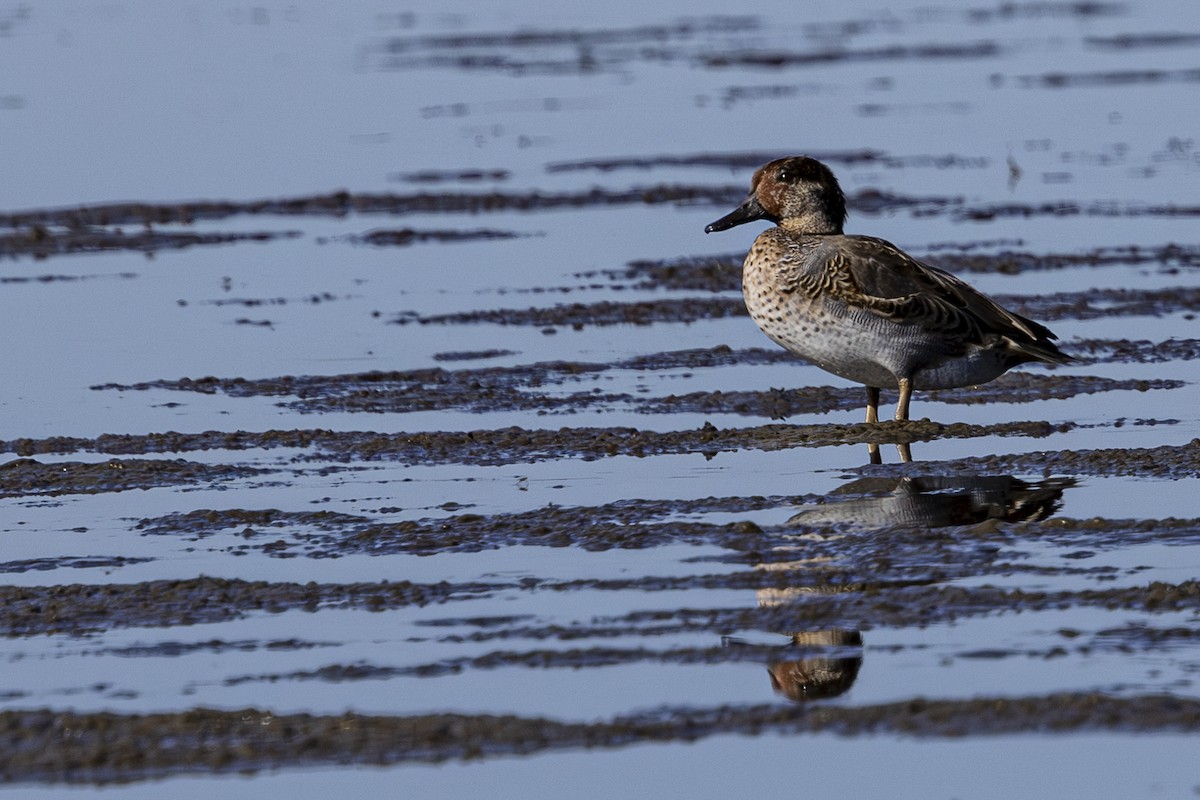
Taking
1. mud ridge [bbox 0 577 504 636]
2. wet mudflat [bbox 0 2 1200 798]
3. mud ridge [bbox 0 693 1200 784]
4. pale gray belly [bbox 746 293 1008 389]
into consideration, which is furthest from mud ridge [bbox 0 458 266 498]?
mud ridge [bbox 0 693 1200 784]

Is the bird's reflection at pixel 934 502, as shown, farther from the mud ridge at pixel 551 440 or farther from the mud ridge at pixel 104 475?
the mud ridge at pixel 104 475

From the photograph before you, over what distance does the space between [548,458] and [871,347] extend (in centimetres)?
153

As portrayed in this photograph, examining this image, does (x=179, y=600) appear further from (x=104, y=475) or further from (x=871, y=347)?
(x=871, y=347)

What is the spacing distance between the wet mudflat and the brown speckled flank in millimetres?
286

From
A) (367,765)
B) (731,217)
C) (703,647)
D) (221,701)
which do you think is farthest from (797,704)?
(731,217)

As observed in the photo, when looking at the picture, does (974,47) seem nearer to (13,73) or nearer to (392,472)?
(13,73)

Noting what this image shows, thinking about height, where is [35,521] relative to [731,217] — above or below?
below

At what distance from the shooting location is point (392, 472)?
9.34 metres

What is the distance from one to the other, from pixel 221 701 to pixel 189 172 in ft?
48.9

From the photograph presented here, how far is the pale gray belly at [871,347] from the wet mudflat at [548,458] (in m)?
0.26

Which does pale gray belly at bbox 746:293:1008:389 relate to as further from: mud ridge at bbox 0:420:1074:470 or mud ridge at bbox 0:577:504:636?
mud ridge at bbox 0:577:504:636

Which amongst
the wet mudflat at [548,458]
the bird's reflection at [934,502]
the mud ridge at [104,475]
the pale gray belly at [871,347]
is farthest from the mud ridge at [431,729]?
the pale gray belly at [871,347]

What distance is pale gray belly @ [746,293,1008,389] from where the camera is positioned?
970 centimetres

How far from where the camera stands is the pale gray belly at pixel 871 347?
31.8 ft
